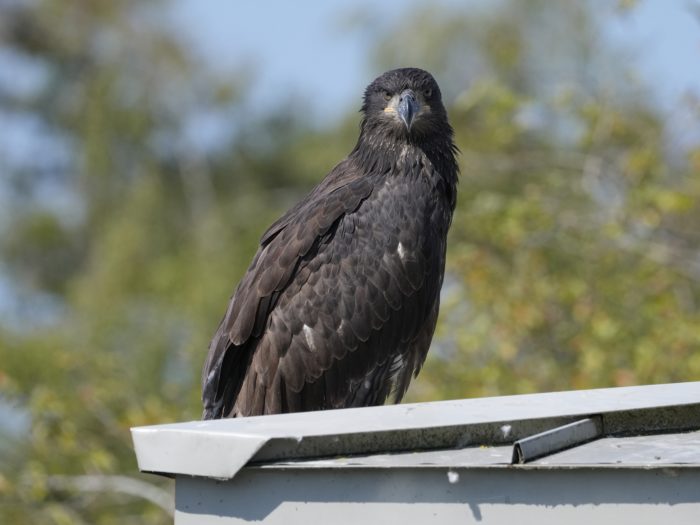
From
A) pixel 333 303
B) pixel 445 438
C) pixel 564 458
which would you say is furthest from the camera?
pixel 333 303

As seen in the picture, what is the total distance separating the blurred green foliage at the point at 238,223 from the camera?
9.10m

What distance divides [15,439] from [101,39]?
62.1ft

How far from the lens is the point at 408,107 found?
6383 mm

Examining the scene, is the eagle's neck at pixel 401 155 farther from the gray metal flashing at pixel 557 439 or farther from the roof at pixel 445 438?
the gray metal flashing at pixel 557 439

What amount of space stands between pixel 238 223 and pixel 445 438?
2054 centimetres

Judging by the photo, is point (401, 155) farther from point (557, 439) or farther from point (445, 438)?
point (557, 439)

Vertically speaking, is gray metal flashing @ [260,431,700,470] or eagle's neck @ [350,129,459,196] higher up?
eagle's neck @ [350,129,459,196]

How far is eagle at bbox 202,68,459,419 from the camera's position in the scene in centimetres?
590

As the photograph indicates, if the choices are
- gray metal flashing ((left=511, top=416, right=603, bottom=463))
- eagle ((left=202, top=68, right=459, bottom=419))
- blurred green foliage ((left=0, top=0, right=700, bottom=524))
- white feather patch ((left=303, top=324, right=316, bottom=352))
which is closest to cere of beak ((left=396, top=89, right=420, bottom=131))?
eagle ((left=202, top=68, right=459, bottom=419))

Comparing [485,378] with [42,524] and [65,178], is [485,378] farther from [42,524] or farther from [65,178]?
[65,178]

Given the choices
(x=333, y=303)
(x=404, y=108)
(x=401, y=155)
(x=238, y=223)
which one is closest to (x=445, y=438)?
(x=333, y=303)

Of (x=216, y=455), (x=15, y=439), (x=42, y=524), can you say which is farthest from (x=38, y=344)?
(x=216, y=455)

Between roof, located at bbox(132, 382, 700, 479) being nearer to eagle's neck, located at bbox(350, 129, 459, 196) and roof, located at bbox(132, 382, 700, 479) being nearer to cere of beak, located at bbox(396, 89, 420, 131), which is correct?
eagle's neck, located at bbox(350, 129, 459, 196)

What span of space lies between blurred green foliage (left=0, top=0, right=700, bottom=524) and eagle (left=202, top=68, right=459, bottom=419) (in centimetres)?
274
